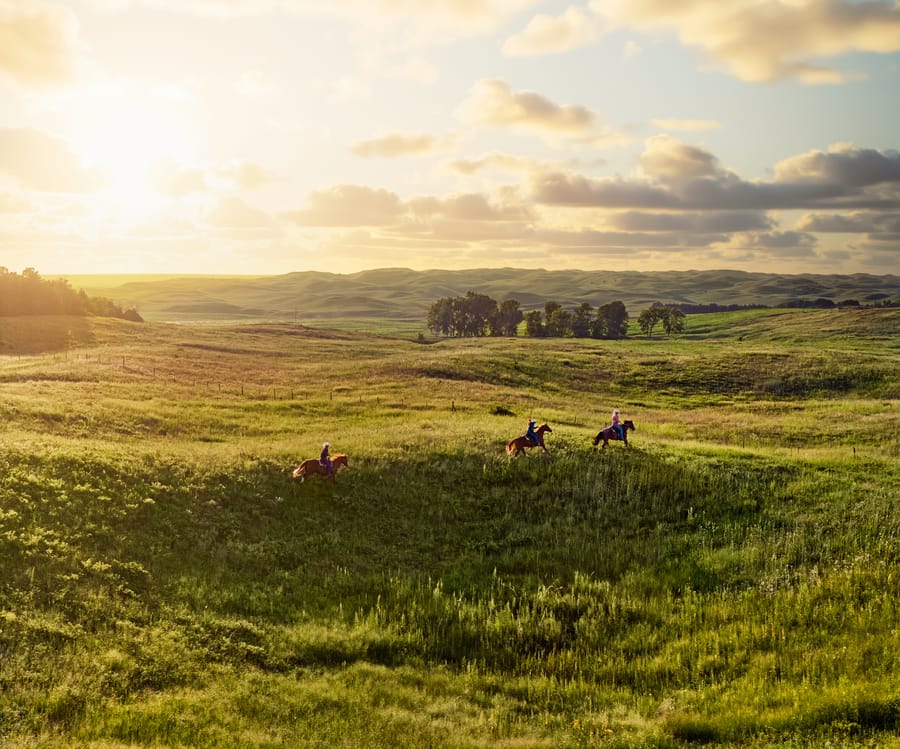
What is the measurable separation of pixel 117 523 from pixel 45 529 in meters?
2.07

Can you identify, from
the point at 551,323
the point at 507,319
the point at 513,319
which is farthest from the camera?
the point at 507,319

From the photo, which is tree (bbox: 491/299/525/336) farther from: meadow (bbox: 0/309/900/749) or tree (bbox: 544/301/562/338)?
meadow (bbox: 0/309/900/749)

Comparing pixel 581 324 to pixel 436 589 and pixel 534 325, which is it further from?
pixel 436 589

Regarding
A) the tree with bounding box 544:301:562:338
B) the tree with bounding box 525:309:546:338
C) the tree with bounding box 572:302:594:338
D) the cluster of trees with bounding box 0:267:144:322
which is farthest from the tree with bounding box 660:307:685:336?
the cluster of trees with bounding box 0:267:144:322

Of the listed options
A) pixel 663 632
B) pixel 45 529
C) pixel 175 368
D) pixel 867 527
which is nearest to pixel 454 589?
pixel 663 632

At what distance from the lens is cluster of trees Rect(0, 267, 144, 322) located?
108 m

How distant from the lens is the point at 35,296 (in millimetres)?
112062

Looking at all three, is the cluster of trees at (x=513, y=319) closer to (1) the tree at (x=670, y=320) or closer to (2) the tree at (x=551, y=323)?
(2) the tree at (x=551, y=323)

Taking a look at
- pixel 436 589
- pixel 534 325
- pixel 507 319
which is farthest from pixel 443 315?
pixel 436 589

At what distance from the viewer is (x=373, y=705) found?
12.4 metres

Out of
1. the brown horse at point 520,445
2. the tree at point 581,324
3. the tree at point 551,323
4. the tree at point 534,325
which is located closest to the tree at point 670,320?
the tree at point 581,324

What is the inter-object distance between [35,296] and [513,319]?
111 metres

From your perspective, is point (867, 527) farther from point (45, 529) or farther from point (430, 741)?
point (45, 529)

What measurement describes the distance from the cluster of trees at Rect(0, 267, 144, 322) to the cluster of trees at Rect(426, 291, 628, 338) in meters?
86.8
